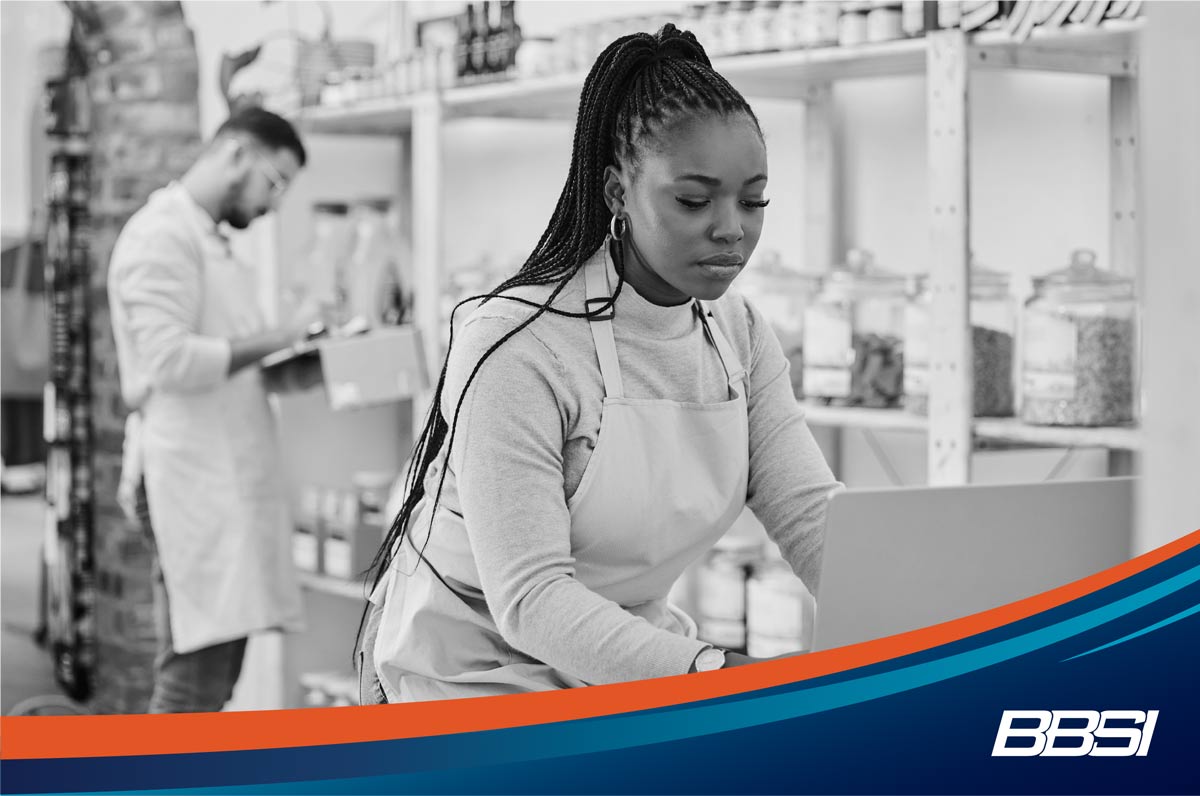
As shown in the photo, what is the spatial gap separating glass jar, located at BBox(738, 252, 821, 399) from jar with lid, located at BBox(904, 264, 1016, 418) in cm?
28

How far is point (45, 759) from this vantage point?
3.30 ft

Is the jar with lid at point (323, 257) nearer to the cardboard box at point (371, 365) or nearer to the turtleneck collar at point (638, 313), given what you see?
the cardboard box at point (371, 365)

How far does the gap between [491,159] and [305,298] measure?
1.86 feet

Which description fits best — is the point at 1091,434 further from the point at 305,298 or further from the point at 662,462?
the point at 305,298

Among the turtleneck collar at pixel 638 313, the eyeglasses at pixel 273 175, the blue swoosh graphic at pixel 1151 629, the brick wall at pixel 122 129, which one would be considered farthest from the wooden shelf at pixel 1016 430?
the brick wall at pixel 122 129

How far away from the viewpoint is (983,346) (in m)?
2.36

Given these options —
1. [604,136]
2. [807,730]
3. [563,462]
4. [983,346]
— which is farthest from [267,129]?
[807,730]

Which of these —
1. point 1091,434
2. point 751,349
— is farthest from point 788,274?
point 751,349

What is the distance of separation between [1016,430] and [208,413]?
1784 mm

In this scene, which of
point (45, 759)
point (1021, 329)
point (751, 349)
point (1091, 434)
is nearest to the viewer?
point (45, 759)

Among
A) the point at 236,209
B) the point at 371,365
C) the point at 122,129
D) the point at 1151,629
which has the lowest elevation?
the point at 1151,629

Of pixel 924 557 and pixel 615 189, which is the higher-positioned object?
pixel 615 189

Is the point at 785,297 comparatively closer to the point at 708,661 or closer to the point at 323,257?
the point at 323,257

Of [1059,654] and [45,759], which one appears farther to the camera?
[45,759]
